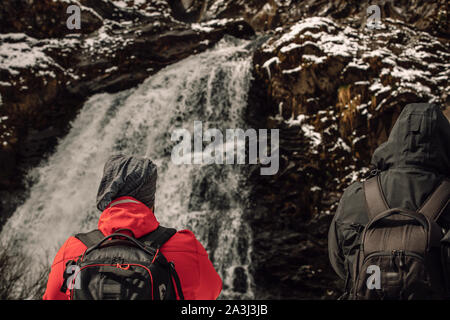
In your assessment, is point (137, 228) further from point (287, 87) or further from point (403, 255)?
point (287, 87)

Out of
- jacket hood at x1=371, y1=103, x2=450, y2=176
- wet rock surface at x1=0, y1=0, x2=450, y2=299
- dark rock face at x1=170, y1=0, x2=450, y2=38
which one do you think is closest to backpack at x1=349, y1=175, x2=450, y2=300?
jacket hood at x1=371, y1=103, x2=450, y2=176

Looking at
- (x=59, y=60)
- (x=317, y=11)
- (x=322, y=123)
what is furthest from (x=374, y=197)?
(x=317, y=11)

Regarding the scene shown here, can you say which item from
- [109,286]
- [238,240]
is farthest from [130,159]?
[238,240]

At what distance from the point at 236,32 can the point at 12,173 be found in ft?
25.8

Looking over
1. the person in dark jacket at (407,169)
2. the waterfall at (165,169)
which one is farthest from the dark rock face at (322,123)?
the person in dark jacket at (407,169)

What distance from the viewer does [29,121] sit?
426 inches

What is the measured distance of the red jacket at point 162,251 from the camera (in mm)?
1727

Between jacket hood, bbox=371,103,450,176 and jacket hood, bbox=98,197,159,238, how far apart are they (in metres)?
1.24

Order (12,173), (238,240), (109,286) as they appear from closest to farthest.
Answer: (109,286) → (238,240) → (12,173)

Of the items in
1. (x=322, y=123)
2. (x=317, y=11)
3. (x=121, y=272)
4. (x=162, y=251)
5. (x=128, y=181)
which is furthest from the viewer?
(x=317, y=11)

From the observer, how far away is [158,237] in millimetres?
1774

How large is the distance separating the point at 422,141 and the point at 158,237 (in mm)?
1338

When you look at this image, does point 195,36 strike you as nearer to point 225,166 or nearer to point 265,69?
point 265,69

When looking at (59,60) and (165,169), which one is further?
(59,60)
